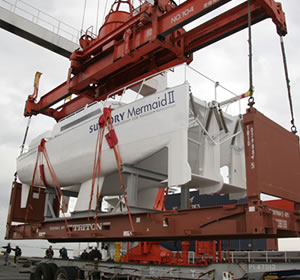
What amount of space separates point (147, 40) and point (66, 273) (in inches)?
209

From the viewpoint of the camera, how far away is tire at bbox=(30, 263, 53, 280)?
8062 mm

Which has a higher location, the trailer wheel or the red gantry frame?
the red gantry frame

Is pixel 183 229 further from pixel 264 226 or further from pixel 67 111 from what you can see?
pixel 67 111

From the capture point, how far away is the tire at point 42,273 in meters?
8.06

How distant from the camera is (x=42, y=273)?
8211mm

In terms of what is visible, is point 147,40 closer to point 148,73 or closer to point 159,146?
point 148,73

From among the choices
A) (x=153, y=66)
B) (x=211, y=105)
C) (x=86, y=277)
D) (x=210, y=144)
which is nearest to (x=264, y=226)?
(x=210, y=144)

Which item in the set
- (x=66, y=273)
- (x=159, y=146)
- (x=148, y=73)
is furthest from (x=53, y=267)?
(x=148, y=73)

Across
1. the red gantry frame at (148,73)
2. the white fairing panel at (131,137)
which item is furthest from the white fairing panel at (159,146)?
the red gantry frame at (148,73)

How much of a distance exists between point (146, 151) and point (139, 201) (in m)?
2.58

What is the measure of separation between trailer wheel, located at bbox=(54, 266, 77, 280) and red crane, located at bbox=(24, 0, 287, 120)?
4124 mm

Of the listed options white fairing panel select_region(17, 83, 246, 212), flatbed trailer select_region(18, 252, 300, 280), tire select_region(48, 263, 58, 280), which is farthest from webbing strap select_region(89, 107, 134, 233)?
tire select_region(48, 263, 58, 280)

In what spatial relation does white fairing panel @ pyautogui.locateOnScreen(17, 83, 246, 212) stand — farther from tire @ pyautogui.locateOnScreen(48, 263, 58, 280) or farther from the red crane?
tire @ pyautogui.locateOnScreen(48, 263, 58, 280)

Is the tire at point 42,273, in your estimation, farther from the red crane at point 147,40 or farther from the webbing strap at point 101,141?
the red crane at point 147,40
